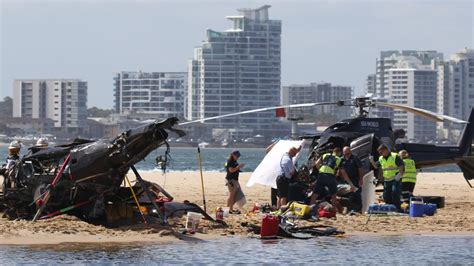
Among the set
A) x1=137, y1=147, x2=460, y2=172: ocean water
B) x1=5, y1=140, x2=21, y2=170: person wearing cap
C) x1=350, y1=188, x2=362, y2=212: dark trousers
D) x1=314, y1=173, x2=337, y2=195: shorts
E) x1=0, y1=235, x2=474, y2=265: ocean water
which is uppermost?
x1=5, y1=140, x2=21, y2=170: person wearing cap

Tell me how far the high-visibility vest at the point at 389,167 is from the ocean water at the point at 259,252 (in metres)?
3.28

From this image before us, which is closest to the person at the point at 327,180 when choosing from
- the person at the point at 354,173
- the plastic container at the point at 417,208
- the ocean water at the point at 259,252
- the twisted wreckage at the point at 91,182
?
the person at the point at 354,173

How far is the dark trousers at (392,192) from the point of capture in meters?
25.0

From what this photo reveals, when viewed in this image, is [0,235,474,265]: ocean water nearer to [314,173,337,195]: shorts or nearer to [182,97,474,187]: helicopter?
[314,173,337,195]: shorts

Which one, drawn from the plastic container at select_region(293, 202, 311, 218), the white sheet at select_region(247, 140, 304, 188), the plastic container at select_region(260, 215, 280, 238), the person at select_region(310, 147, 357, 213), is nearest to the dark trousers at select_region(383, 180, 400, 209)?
the person at select_region(310, 147, 357, 213)

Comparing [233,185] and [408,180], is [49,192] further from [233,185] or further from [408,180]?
[408,180]

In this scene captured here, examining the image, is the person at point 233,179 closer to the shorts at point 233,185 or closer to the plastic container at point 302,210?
the shorts at point 233,185

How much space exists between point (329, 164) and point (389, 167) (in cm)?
148

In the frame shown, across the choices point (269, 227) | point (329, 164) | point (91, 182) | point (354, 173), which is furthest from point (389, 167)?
point (91, 182)

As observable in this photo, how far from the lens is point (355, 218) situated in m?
24.1

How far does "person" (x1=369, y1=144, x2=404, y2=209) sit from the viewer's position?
24984mm

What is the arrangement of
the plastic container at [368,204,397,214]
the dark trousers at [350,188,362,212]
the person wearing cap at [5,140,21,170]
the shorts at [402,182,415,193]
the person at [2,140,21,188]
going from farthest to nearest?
the shorts at [402,182,415,193] → the dark trousers at [350,188,362,212] → the plastic container at [368,204,397,214] → the person wearing cap at [5,140,21,170] → the person at [2,140,21,188]

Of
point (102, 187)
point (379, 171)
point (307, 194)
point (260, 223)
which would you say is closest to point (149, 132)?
point (102, 187)

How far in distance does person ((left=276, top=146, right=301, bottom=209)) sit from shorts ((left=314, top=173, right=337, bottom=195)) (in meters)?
0.59
